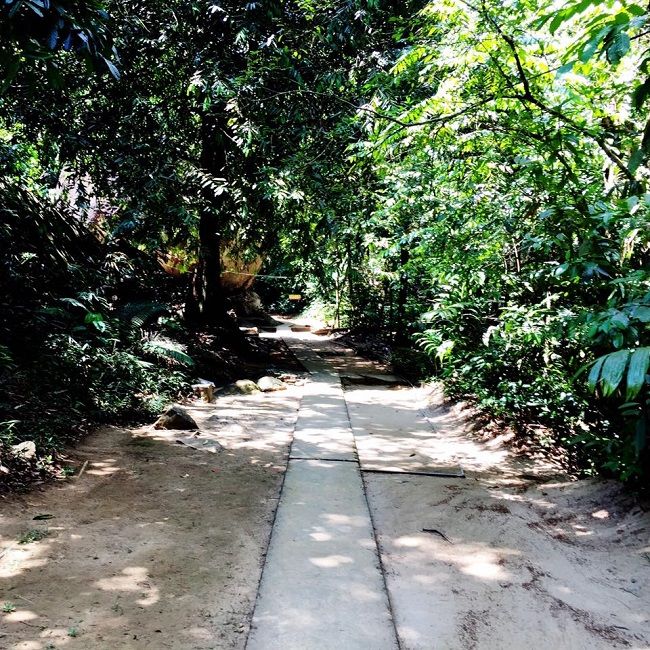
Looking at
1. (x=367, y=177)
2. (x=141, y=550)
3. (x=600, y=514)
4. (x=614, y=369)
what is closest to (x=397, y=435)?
(x=600, y=514)

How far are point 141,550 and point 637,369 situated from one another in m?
2.51

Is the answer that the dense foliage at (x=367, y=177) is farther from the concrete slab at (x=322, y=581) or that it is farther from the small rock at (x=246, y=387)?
the concrete slab at (x=322, y=581)

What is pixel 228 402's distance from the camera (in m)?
6.36

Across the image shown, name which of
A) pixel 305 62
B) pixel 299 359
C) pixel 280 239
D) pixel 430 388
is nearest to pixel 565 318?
pixel 430 388

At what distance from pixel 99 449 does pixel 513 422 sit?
404cm

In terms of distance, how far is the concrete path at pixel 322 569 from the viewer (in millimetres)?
1975

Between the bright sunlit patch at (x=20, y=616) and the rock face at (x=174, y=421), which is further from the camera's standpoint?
the rock face at (x=174, y=421)

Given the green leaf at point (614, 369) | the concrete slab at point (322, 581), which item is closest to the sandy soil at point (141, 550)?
the concrete slab at point (322, 581)

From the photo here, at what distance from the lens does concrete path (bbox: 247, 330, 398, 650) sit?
1975 millimetres

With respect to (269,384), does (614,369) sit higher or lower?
higher

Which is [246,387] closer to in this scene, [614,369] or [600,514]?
[600,514]

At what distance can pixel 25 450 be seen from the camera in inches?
134

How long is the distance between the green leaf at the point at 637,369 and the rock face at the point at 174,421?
14.0 ft

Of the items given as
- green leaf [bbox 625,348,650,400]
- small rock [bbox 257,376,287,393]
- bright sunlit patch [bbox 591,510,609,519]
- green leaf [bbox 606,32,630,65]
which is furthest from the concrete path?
small rock [bbox 257,376,287,393]
